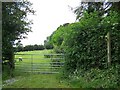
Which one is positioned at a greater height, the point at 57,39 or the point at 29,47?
the point at 57,39

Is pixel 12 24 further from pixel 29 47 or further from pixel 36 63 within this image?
pixel 36 63

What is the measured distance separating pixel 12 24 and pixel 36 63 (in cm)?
161

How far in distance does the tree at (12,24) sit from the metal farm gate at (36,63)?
373 millimetres

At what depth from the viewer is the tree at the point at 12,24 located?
5.76 meters

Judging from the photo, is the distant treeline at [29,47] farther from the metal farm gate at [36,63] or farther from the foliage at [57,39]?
the foliage at [57,39]

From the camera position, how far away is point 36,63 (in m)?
7.05

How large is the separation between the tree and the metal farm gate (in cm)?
37

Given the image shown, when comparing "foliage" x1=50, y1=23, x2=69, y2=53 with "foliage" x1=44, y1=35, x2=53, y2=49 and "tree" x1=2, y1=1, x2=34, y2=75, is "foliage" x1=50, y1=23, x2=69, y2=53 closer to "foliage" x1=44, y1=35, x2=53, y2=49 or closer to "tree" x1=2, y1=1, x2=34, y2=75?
"foliage" x1=44, y1=35, x2=53, y2=49

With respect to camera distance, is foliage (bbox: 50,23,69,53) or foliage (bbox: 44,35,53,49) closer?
foliage (bbox: 50,23,69,53)

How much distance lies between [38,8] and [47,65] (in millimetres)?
1756

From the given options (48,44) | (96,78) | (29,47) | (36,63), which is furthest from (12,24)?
(96,78)

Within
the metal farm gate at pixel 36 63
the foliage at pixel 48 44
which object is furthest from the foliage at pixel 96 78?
the foliage at pixel 48 44

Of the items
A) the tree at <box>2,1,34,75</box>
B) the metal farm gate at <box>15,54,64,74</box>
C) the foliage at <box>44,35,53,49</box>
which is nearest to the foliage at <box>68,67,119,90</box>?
the metal farm gate at <box>15,54,64,74</box>

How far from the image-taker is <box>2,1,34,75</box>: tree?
18.9ft
